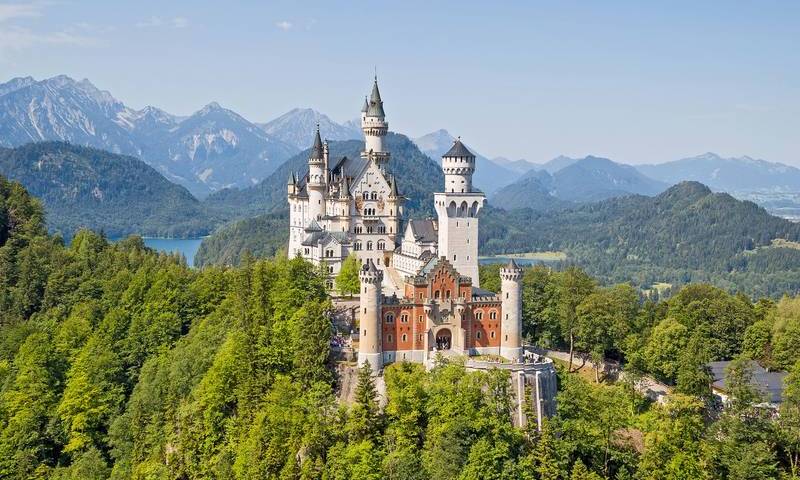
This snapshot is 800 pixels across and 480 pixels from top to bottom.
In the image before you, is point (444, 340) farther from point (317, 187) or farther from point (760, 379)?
point (317, 187)

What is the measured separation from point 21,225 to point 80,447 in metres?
49.8

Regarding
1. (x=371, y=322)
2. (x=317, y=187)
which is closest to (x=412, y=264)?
(x=317, y=187)

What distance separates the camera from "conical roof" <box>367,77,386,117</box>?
98562 mm

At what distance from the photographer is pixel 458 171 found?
73.8 m

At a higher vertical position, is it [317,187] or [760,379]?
[317,187]

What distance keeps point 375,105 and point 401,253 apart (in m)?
18.9

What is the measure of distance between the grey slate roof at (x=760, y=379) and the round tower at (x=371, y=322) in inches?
1011

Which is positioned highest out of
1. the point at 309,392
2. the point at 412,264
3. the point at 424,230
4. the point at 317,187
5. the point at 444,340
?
the point at 317,187

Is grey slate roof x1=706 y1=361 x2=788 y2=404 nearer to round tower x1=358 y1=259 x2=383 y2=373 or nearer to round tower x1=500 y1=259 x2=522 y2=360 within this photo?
round tower x1=500 y1=259 x2=522 y2=360

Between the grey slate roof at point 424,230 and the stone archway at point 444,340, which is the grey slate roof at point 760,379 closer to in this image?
the stone archway at point 444,340

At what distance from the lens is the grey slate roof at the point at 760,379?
66875 millimetres

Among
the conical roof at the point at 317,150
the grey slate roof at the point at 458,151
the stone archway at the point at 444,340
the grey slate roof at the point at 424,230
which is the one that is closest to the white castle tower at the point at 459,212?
the grey slate roof at the point at 458,151

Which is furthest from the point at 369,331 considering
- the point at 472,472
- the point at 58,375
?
the point at 58,375

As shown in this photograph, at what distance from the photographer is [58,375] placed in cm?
8181
